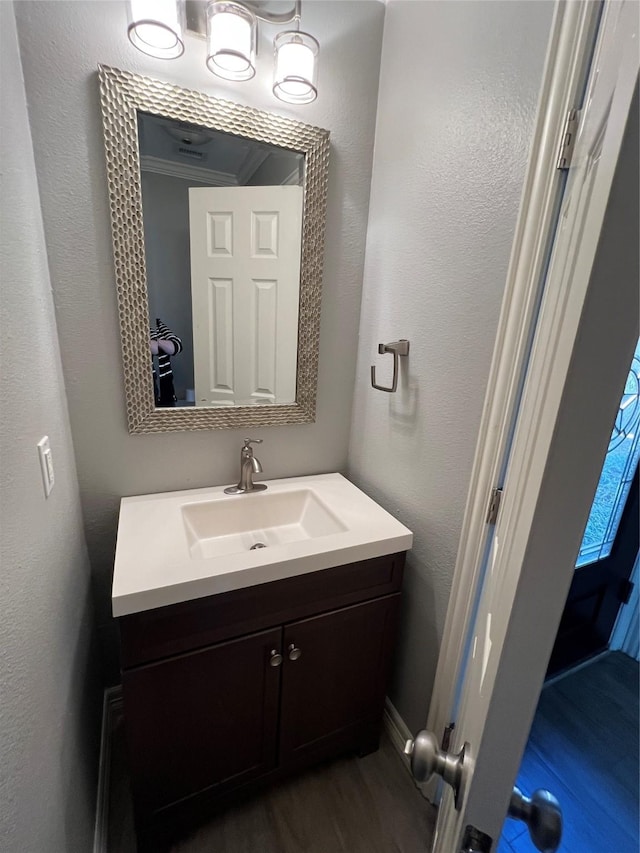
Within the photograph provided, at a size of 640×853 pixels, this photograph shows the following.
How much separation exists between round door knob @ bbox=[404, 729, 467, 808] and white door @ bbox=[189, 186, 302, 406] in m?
1.08

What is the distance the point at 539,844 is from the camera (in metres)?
0.41

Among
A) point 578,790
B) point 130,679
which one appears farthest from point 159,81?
point 578,790

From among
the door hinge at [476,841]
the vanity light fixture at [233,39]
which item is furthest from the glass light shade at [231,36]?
the door hinge at [476,841]

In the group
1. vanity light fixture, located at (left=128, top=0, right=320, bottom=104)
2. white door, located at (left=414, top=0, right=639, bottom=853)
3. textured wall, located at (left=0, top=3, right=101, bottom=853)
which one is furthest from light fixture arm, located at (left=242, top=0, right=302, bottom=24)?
white door, located at (left=414, top=0, right=639, bottom=853)

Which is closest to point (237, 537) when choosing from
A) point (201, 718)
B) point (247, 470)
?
point (247, 470)

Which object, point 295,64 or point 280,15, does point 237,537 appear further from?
point 280,15

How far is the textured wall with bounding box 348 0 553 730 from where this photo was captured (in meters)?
0.85

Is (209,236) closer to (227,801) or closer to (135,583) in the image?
(135,583)

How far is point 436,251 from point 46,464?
1080 mm

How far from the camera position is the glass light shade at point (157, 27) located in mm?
922

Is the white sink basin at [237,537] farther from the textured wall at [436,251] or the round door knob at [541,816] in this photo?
the round door knob at [541,816]

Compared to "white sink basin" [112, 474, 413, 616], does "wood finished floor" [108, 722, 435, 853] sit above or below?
below

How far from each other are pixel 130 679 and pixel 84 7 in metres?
1.60

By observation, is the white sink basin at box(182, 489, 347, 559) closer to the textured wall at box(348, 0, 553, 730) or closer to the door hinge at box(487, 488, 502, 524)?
the textured wall at box(348, 0, 553, 730)
